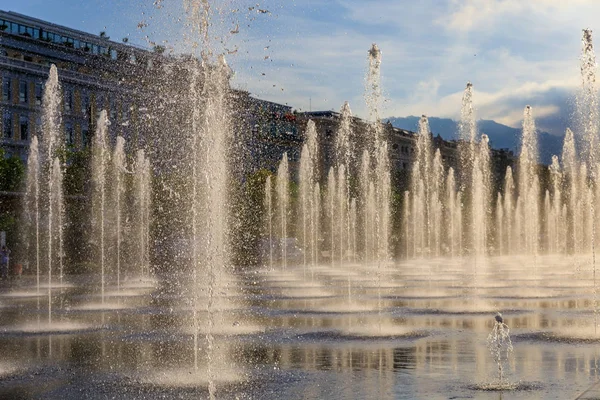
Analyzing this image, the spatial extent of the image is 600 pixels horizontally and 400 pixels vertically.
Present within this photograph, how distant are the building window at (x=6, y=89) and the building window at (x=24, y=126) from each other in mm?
2278

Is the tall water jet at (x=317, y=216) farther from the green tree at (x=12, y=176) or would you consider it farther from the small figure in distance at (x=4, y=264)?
the small figure in distance at (x=4, y=264)

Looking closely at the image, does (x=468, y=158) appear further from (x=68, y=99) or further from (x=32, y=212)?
(x=32, y=212)

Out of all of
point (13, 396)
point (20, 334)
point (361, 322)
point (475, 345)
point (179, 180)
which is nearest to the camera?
point (13, 396)

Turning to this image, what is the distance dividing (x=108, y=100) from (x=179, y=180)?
26817 mm

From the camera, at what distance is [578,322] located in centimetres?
1891

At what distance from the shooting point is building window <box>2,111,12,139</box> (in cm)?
7488

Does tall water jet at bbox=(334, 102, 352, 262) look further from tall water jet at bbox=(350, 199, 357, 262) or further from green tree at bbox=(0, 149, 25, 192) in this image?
green tree at bbox=(0, 149, 25, 192)

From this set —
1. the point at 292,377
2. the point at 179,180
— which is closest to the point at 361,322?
the point at 292,377

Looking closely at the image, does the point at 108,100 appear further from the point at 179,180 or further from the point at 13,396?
the point at 13,396

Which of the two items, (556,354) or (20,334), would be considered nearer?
(556,354)

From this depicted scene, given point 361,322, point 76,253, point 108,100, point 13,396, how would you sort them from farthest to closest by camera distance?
point 108,100, point 76,253, point 361,322, point 13,396

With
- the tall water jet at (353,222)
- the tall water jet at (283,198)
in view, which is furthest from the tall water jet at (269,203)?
the tall water jet at (353,222)

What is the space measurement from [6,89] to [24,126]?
143 inches

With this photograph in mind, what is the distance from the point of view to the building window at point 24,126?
252 feet
